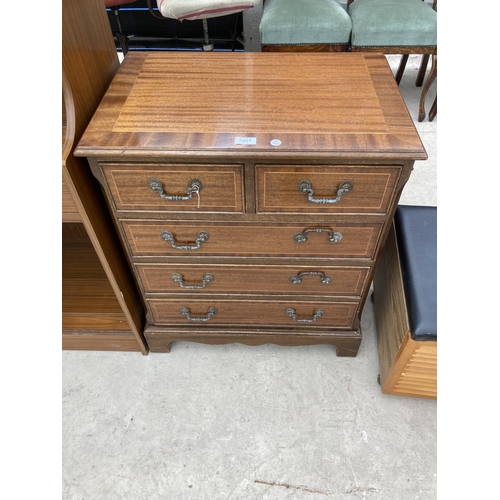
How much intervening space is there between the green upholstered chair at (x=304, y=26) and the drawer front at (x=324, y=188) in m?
1.40

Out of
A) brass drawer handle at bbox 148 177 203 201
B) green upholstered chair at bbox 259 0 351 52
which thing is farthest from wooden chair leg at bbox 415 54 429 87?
brass drawer handle at bbox 148 177 203 201

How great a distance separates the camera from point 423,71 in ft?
8.25

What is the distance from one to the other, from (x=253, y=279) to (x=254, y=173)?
0.38 meters

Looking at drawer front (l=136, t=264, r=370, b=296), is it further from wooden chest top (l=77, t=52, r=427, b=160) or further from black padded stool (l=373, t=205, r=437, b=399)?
wooden chest top (l=77, t=52, r=427, b=160)

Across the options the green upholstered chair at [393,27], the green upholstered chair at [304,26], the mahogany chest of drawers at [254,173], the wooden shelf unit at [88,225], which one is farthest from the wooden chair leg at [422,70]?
the wooden shelf unit at [88,225]

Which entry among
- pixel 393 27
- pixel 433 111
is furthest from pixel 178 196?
pixel 433 111

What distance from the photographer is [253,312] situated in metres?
1.32

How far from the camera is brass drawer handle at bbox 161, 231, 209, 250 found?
106cm

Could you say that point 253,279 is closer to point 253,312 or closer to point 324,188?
point 253,312

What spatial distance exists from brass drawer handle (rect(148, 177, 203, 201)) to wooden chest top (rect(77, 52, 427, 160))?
0.28 ft

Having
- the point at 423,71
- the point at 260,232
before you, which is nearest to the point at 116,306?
the point at 260,232
